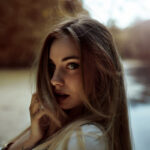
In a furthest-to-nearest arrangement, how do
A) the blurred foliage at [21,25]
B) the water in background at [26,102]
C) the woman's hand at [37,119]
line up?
the blurred foliage at [21,25]
the water in background at [26,102]
the woman's hand at [37,119]

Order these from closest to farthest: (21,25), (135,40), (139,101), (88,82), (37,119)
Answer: (88,82) < (37,119) < (139,101) < (135,40) < (21,25)

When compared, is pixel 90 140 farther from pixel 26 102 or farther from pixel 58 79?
pixel 26 102

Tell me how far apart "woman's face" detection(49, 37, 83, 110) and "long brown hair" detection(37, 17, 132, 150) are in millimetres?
22

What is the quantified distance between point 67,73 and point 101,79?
0.11 metres

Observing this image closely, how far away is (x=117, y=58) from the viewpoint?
0.70m

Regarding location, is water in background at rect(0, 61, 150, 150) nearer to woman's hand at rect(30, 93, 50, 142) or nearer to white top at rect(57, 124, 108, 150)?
woman's hand at rect(30, 93, 50, 142)

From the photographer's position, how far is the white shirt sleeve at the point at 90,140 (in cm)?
53

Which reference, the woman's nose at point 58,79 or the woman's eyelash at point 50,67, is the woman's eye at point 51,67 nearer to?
the woman's eyelash at point 50,67

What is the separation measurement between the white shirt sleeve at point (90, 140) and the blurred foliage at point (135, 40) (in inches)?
127

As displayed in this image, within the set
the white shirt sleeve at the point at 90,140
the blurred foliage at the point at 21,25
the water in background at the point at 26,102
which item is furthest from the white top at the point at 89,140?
the blurred foliage at the point at 21,25

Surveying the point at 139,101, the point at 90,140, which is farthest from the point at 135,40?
the point at 90,140

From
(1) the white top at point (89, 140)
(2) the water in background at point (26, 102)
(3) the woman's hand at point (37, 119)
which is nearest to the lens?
(1) the white top at point (89, 140)

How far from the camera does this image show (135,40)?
415cm

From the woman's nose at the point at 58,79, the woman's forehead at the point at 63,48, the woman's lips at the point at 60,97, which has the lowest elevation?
the woman's lips at the point at 60,97
